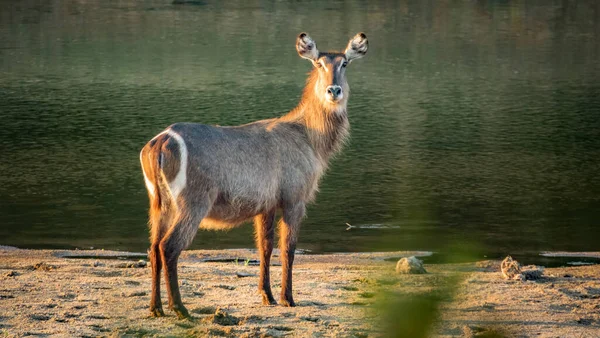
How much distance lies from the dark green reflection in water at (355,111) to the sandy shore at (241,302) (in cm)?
82

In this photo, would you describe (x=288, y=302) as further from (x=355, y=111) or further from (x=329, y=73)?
(x=355, y=111)

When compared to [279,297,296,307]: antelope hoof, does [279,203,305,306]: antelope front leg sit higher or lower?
higher

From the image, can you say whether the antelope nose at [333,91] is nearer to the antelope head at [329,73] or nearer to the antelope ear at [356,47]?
the antelope head at [329,73]

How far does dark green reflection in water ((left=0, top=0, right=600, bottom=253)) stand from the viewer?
1284cm

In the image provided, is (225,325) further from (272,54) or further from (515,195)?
(272,54)

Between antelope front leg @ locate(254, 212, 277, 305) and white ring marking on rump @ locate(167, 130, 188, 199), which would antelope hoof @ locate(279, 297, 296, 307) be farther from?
white ring marking on rump @ locate(167, 130, 188, 199)

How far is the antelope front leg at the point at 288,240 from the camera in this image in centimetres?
718

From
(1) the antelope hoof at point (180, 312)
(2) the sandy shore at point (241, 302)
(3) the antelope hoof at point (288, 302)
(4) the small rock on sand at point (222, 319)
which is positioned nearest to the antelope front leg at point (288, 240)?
(3) the antelope hoof at point (288, 302)

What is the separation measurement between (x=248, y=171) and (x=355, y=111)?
15.2 metres

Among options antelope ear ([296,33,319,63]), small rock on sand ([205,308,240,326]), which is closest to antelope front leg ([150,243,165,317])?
small rock on sand ([205,308,240,326])

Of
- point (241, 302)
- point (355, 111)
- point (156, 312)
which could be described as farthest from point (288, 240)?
point (355, 111)

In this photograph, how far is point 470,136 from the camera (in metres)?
Result: 19.4

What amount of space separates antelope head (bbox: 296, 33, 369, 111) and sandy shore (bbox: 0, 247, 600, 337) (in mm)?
1235

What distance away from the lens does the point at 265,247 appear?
7340mm
